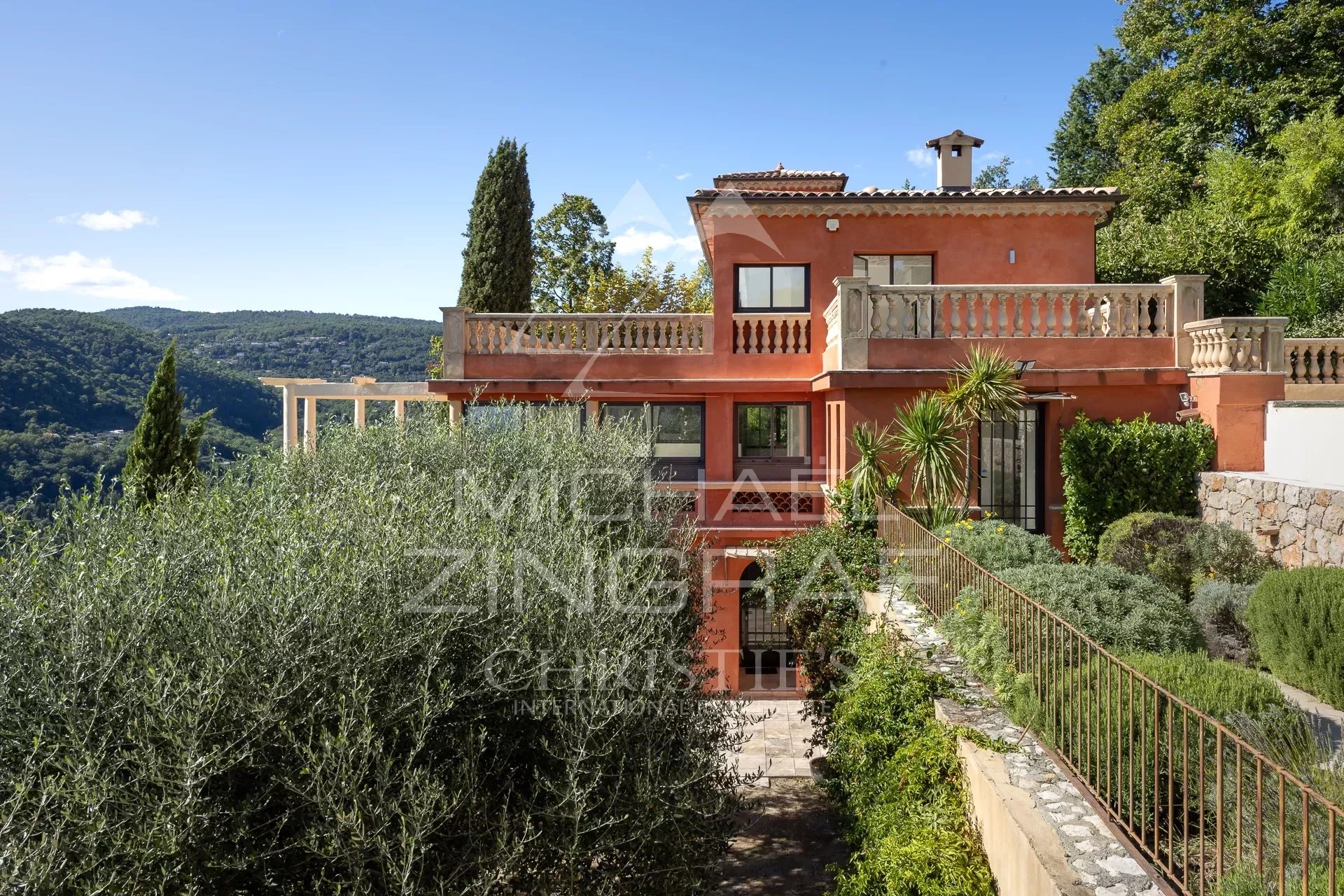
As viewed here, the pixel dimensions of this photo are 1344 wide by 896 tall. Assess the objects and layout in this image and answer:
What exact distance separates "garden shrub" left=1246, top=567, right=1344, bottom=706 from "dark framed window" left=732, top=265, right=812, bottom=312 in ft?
32.6

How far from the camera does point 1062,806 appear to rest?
14.7 feet

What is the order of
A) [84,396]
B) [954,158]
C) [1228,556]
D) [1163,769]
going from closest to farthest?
[1163,769] < [1228,556] < [954,158] < [84,396]

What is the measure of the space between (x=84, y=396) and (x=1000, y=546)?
108ft

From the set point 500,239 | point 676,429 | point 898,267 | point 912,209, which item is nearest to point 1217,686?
point 898,267

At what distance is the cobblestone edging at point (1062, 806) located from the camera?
3766mm

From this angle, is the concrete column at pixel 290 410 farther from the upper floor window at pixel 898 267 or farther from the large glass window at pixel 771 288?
the upper floor window at pixel 898 267

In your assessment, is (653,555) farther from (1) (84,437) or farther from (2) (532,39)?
(1) (84,437)

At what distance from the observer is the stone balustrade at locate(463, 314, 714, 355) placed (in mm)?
15656

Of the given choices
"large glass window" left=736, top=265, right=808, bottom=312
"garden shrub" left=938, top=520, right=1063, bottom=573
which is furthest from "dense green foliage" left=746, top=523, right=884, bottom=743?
"large glass window" left=736, top=265, right=808, bottom=312

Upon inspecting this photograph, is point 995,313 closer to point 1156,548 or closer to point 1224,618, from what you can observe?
point 1156,548

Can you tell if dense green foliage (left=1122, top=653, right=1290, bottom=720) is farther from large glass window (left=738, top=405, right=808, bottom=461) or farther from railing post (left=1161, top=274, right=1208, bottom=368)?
large glass window (left=738, top=405, right=808, bottom=461)

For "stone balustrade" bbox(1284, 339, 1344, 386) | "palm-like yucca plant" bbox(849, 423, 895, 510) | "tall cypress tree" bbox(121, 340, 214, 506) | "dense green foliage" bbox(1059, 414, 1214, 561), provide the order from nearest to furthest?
"dense green foliage" bbox(1059, 414, 1214, 561) → "palm-like yucca plant" bbox(849, 423, 895, 510) → "stone balustrade" bbox(1284, 339, 1344, 386) → "tall cypress tree" bbox(121, 340, 214, 506)

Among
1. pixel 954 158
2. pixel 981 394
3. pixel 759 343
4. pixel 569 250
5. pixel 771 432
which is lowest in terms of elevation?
pixel 771 432

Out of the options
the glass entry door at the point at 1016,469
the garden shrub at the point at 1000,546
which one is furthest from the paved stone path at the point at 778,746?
the glass entry door at the point at 1016,469
